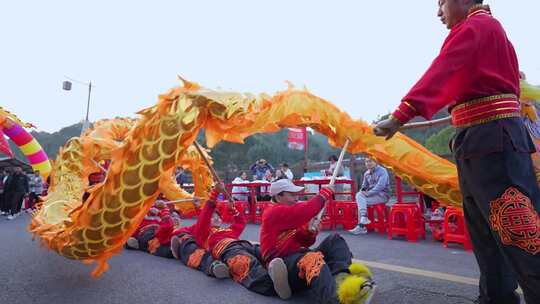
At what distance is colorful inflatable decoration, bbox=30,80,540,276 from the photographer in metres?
3.04

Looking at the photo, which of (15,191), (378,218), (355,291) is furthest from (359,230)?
(15,191)

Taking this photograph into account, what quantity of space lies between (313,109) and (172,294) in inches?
72.4

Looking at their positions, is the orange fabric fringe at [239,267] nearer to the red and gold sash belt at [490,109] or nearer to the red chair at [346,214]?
the red and gold sash belt at [490,109]

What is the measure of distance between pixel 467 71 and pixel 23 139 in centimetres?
1152

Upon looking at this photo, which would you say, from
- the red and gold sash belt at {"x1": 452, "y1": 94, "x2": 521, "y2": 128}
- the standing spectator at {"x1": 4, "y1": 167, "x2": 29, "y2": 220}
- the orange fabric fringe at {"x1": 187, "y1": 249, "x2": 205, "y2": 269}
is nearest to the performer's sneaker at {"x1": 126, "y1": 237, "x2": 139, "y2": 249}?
the orange fabric fringe at {"x1": 187, "y1": 249, "x2": 205, "y2": 269}

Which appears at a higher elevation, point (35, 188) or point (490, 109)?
point (490, 109)

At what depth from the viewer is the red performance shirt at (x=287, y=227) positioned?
296cm

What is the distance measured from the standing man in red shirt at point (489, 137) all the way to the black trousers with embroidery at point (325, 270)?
3.04 ft

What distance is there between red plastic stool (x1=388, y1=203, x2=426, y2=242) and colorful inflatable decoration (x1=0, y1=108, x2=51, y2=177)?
907 centimetres

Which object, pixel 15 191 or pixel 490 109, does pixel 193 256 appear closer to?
pixel 490 109

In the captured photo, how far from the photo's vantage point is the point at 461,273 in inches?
138

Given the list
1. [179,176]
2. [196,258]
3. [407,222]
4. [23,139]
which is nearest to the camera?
[196,258]

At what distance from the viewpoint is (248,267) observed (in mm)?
3332

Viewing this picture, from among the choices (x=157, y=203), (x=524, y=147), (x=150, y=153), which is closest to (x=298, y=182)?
(x=157, y=203)
